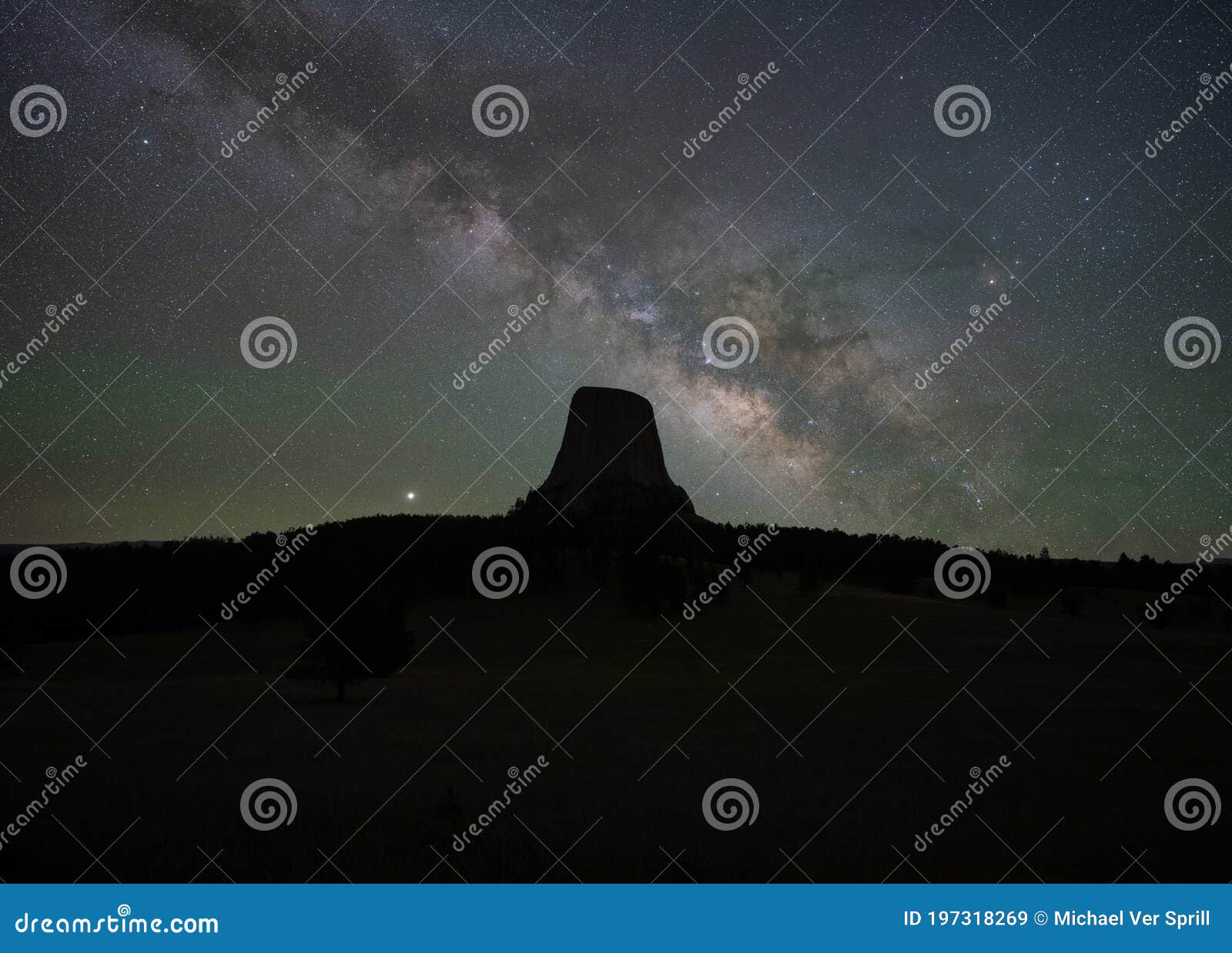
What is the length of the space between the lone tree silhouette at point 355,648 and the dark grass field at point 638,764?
1.46m

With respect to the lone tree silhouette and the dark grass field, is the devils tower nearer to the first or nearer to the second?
the dark grass field

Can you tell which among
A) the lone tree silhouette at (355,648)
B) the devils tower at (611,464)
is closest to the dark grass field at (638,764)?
the lone tree silhouette at (355,648)

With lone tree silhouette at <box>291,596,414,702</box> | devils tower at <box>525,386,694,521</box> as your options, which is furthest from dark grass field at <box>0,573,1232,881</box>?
devils tower at <box>525,386,694,521</box>

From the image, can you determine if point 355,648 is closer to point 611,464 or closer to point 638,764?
point 638,764

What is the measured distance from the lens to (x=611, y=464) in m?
145

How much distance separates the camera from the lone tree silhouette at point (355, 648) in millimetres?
35219

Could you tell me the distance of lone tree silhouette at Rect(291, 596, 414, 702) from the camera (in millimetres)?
35219

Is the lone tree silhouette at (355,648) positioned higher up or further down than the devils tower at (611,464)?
further down

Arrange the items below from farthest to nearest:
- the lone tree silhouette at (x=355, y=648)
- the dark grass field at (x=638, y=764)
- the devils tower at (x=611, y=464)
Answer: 1. the devils tower at (x=611, y=464)
2. the lone tree silhouette at (x=355, y=648)
3. the dark grass field at (x=638, y=764)

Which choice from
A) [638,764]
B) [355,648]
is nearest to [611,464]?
[355,648]

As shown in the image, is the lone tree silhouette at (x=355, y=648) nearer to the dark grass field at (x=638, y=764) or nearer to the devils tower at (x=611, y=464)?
the dark grass field at (x=638, y=764)

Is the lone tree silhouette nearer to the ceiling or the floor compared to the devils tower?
nearer to the floor

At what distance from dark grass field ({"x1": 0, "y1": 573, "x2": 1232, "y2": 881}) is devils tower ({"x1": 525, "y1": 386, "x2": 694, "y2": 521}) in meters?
83.3

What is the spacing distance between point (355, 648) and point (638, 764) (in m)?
20.8
